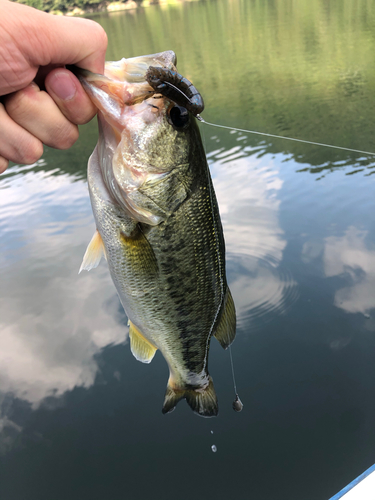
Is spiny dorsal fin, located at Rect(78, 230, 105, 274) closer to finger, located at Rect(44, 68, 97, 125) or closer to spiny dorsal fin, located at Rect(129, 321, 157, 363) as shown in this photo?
spiny dorsal fin, located at Rect(129, 321, 157, 363)

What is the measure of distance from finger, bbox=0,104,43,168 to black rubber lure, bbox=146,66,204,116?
52 cm

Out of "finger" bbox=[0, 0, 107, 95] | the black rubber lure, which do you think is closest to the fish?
the black rubber lure

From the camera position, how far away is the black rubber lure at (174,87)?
1.42m

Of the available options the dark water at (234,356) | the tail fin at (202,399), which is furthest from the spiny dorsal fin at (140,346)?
the dark water at (234,356)

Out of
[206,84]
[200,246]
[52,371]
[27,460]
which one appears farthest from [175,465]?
[206,84]

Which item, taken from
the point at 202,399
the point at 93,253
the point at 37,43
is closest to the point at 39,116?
the point at 37,43

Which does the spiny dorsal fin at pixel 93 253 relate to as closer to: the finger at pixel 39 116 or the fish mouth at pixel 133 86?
the finger at pixel 39 116

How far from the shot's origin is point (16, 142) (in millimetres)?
1551

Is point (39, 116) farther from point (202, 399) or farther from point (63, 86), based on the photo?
point (202, 399)

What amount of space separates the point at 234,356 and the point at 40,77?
3.87 m

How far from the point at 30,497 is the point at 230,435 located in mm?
1966

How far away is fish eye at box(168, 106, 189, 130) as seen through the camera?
1.67 metres

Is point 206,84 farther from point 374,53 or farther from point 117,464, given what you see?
point 117,464

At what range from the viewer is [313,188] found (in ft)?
25.8
